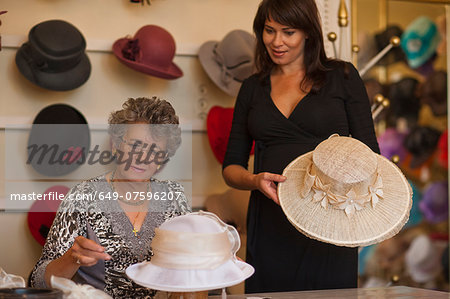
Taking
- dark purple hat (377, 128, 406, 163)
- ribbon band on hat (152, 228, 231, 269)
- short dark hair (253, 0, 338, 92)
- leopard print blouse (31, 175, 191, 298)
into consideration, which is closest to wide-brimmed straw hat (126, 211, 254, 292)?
ribbon band on hat (152, 228, 231, 269)

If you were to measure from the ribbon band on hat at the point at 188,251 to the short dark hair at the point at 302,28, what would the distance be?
879mm

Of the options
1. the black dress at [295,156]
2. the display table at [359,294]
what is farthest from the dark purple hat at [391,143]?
the display table at [359,294]

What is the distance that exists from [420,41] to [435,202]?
2.90 feet

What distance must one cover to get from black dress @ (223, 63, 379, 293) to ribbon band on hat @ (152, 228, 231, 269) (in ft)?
2.42

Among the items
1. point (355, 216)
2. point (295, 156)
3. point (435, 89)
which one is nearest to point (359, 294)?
point (355, 216)

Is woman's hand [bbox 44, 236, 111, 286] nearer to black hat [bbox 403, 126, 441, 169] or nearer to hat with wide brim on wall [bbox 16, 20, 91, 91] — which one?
hat with wide brim on wall [bbox 16, 20, 91, 91]

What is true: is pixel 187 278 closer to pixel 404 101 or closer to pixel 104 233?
pixel 104 233

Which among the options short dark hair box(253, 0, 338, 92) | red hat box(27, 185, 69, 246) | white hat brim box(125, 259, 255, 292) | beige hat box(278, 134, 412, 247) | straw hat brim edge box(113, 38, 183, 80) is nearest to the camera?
white hat brim box(125, 259, 255, 292)

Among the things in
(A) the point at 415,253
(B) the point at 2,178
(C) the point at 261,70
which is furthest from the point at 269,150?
(A) the point at 415,253

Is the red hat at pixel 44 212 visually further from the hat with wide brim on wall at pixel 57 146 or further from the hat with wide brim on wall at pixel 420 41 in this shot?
the hat with wide brim on wall at pixel 420 41

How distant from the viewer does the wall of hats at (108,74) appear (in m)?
1.63

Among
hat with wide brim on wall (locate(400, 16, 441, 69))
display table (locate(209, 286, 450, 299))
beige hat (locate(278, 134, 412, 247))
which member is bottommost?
display table (locate(209, 286, 450, 299))

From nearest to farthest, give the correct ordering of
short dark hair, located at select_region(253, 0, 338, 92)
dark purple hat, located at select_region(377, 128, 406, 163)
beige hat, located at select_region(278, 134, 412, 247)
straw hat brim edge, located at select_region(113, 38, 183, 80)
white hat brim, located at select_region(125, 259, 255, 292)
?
white hat brim, located at select_region(125, 259, 255, 292), beige hat, located at select_region(278, 134, 412, 247), short dark hair, located at select_region(253, 0, 338, 92), straw hat brim edge, located at select_region(113, 38, 183, 80), dark purple hat, located at select_region(377, 128, 406, 163)

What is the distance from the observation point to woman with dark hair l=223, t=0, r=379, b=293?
186 centimetres
